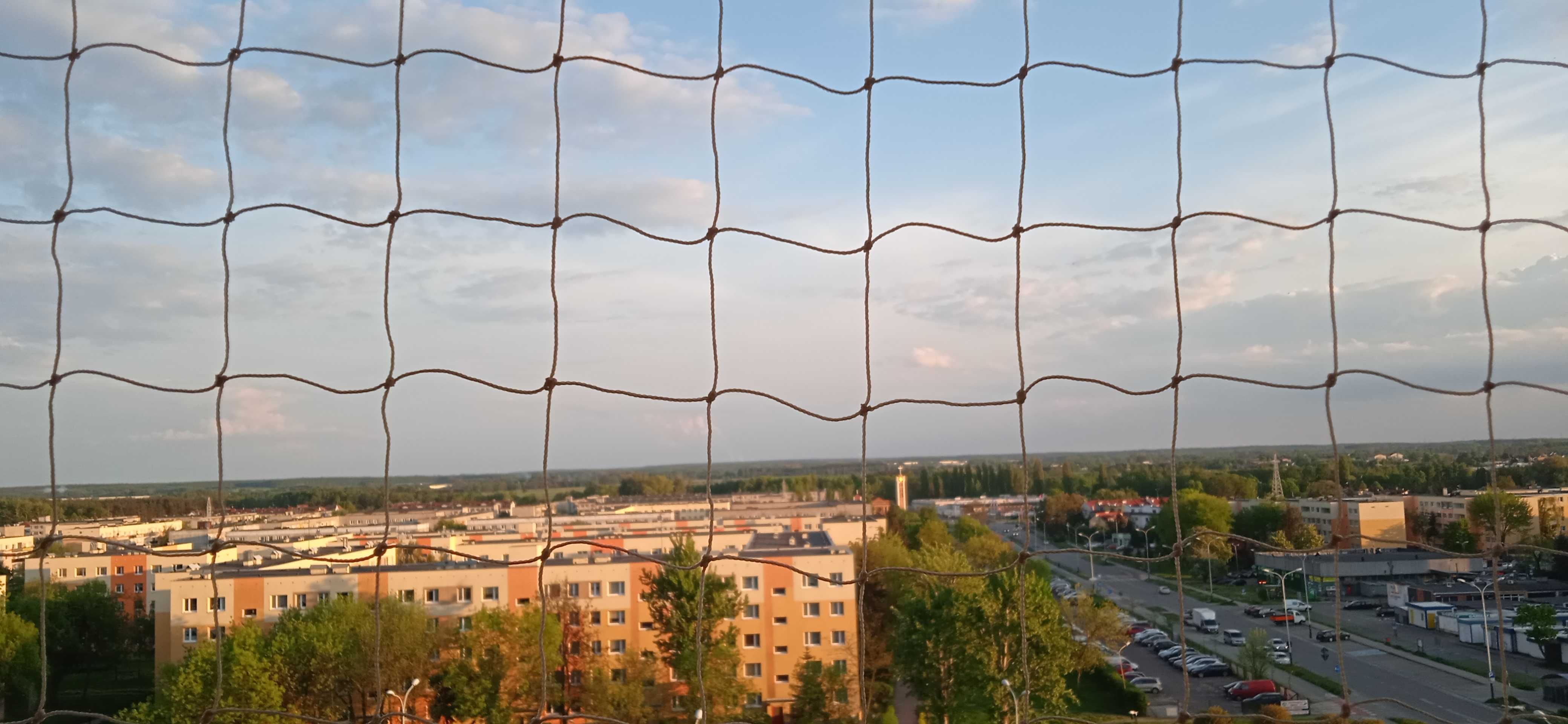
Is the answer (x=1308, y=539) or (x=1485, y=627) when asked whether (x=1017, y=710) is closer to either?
(x=1308, y=539)

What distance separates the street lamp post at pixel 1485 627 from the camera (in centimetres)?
238

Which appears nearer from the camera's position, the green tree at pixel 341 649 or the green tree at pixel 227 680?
the green tree at pixel 341 649

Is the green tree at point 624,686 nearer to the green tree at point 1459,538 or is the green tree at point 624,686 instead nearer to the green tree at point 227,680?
the green tree at point 227,680

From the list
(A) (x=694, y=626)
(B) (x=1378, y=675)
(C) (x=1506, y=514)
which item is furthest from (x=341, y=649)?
(C) (x=1506, y=514)

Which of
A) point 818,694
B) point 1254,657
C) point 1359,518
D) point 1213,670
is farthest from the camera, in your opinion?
point 818,694

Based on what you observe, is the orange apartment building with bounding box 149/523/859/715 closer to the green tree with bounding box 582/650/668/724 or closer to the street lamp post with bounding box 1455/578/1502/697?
the green tree with bounding box 582/650/668/724

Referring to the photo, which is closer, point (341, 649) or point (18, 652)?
point (341, 649)

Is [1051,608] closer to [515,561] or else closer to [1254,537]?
[1254,537]

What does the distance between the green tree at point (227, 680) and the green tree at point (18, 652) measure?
110cm

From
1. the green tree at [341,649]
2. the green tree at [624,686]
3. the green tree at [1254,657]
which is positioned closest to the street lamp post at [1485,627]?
the green tree at [1254,657]

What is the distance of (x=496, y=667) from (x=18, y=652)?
14.7ft

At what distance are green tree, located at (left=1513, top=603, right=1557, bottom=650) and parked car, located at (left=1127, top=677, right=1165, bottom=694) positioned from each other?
28.2 feet

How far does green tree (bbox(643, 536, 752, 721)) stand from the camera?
811 cm

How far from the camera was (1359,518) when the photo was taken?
7.57 feet
